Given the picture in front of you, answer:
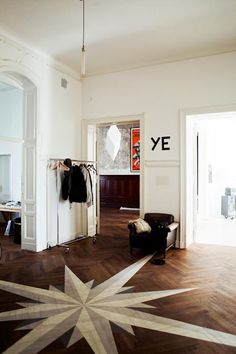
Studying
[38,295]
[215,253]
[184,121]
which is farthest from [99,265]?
[184,121]

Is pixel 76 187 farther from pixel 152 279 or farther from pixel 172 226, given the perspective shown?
pixel 152 279

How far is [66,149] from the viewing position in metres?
5.71

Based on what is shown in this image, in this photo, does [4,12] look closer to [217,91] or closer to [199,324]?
[217,91]

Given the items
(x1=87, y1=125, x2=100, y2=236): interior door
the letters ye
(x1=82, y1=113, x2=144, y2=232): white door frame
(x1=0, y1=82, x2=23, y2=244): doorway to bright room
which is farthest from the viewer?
(x1=0, y1=82, x2=23, y2=244): doorway to bright room

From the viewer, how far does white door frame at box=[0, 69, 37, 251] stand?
500 centimetres

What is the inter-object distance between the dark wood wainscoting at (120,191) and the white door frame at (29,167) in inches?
227

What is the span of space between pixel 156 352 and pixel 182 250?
3003mm

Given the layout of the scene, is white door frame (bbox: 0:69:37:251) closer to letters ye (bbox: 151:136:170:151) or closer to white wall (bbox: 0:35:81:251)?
white wall (bbox: 0:35:81:251)

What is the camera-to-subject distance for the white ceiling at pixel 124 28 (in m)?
3.62

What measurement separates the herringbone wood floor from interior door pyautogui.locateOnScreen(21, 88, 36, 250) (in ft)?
1.14

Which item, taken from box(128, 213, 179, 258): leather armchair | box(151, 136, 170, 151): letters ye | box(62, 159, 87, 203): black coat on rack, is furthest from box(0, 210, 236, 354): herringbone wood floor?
box(151, 136, 170, 151): letters ye

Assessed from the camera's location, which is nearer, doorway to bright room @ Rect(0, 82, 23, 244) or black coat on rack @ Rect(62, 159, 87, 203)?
black coat on rack @ Rect(62, 159, 87, 203)

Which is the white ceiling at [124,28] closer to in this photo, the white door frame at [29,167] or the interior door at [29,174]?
the white door frame at [29,167]

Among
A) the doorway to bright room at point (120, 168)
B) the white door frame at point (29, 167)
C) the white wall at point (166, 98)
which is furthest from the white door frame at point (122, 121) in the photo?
the doorway to bright room at point (120, 168)
